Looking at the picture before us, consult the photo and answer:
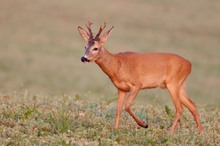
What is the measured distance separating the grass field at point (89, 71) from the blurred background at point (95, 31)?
0.04m

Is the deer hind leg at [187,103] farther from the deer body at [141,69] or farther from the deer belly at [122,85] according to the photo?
the deer belly at [122,85]

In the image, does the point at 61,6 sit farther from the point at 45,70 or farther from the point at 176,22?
the point at 45,70

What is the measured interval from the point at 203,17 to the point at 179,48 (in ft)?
19.5

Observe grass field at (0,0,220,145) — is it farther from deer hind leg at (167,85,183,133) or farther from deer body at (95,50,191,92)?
deer body at (95,50,191,92)

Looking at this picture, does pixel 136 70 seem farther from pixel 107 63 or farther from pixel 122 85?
pixel 107 63

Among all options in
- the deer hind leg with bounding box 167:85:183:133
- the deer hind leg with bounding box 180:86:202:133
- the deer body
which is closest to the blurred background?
the deer hind leg with bounding box 180:86:202:133

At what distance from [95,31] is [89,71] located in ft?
15.2

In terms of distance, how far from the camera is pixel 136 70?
34.5ft

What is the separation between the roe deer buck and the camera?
1023cm

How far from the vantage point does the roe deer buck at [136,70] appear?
33.6 ft

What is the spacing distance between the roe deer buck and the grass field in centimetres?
44

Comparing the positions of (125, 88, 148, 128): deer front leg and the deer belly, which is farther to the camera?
the deer belly

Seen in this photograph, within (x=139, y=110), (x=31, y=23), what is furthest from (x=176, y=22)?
(x=139, y=110)

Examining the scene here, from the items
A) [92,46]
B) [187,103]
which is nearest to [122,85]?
→ [92,46]
